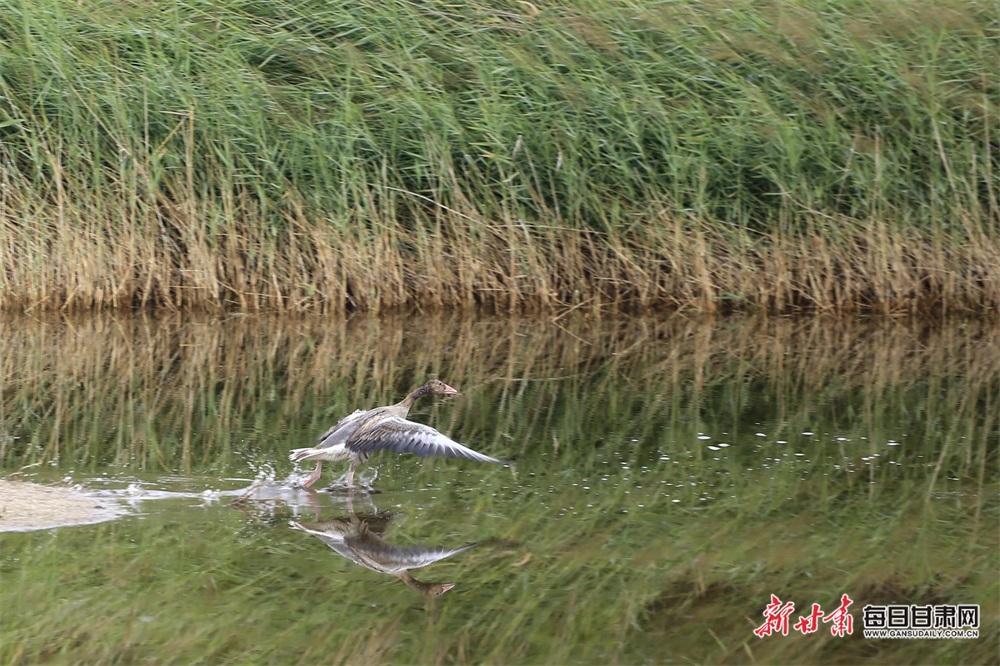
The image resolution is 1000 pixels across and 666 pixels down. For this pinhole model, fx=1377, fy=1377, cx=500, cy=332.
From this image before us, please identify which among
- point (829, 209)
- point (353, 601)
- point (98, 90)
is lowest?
point (353, 601)

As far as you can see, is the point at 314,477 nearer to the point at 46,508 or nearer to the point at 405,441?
the point at 405,441

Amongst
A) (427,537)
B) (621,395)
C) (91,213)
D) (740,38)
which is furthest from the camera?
(740,38)

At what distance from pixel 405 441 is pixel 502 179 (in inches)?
184

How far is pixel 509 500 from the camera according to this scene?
5.88 m

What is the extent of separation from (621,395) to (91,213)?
4.27 metres

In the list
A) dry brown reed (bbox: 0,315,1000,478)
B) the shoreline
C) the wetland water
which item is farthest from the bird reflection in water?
dry brown reed (bbox: 0,315,1000,478)

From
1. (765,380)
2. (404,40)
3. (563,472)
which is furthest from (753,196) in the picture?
(563,472)

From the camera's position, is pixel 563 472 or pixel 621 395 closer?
pixel 563 472

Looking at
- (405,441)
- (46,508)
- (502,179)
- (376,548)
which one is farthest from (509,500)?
(502,179)

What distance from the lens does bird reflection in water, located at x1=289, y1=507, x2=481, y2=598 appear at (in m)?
5.09

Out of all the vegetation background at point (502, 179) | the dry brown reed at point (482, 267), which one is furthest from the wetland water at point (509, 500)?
the vegetation background at point (502, 179)

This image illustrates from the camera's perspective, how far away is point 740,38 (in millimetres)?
10680

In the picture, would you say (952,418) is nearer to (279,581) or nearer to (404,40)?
(279,581)

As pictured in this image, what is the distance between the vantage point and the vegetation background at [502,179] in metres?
9.93
